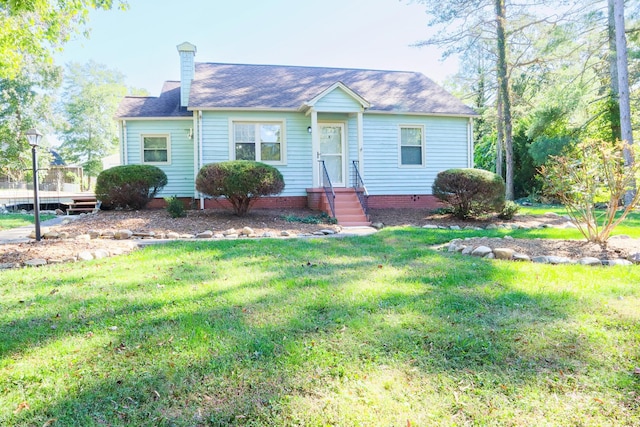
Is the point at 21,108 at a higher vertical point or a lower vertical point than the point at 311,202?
higher

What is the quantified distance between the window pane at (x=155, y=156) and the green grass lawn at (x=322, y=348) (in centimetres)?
842

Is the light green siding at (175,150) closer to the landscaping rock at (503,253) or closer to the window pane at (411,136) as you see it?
the window pane at (411,136)

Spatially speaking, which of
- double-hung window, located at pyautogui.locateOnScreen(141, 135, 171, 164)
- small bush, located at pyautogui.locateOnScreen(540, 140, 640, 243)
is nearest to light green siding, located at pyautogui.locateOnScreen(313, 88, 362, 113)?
double-hung window, located at pyautogui.locateOnScreen(141, 135, 171, 164)

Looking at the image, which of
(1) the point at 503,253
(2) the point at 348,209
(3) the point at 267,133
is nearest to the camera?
(1) the point at 503,253

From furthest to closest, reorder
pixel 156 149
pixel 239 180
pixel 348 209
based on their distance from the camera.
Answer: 1. pixel 156 149
2. pixel 348 209
3. pixel 239 180

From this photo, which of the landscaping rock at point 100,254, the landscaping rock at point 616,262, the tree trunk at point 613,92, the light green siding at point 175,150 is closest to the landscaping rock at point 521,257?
the landscaping rock at point 616,262

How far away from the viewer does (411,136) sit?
12734 mm

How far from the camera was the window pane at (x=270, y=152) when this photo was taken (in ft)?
38.7

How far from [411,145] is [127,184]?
8.41 m

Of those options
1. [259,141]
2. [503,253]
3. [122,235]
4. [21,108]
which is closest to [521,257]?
[503,253]

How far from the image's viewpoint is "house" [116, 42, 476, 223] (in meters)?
11.4

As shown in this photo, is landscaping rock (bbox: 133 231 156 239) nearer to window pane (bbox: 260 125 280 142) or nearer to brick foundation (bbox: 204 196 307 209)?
brick foundation (bbox: 204 196 307 209)

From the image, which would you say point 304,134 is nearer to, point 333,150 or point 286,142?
point 286,142

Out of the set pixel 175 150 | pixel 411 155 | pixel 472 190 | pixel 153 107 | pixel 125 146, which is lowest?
pixel 472 190
